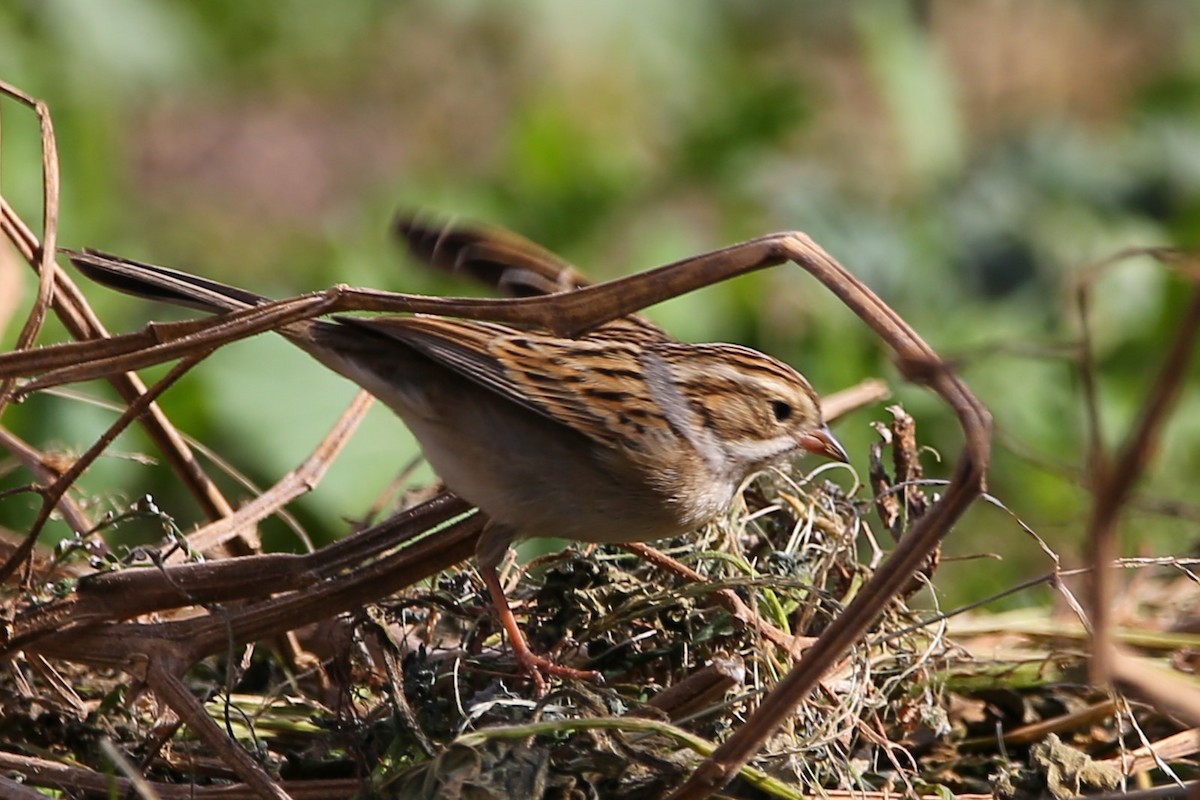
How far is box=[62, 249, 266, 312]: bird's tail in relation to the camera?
127 inches

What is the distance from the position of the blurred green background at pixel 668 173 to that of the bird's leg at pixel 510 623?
2.56 feet

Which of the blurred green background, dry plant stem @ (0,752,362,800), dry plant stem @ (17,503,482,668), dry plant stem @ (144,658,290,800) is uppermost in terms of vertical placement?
the blurred green background

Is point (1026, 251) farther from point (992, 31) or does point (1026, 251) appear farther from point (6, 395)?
point (6, 395)

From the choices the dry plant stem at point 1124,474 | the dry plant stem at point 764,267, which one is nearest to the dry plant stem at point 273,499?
the dry plant stem at point 764,267

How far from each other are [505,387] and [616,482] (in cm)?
31

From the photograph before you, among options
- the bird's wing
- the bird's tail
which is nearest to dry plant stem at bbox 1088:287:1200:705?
the bird's wing

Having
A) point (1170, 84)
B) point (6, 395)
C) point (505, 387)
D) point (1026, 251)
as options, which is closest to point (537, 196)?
point (1026, 251)

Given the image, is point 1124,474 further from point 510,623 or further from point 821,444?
point 821,444

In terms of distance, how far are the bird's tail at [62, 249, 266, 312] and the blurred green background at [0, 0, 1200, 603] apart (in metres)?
0.40

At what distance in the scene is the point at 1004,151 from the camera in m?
8.47

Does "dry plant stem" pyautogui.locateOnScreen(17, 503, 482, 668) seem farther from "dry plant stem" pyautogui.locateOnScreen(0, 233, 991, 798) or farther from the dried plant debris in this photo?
"dry plant stem" pyautogui.locateOnScreen(0, 233, 991, 798)

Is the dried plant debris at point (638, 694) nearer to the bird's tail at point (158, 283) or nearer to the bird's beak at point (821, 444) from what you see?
the bird's beak at point (821, 444)

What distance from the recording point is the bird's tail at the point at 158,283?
3232 millimetres

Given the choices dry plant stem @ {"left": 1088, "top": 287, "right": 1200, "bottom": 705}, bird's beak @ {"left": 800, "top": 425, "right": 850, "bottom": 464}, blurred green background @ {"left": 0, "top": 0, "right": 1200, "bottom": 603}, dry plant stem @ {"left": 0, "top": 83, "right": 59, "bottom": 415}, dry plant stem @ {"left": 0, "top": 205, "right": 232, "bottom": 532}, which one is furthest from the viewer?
blurred green background @ {"left": 0, "top": 0, "right": 1200, "bottom": 603}
